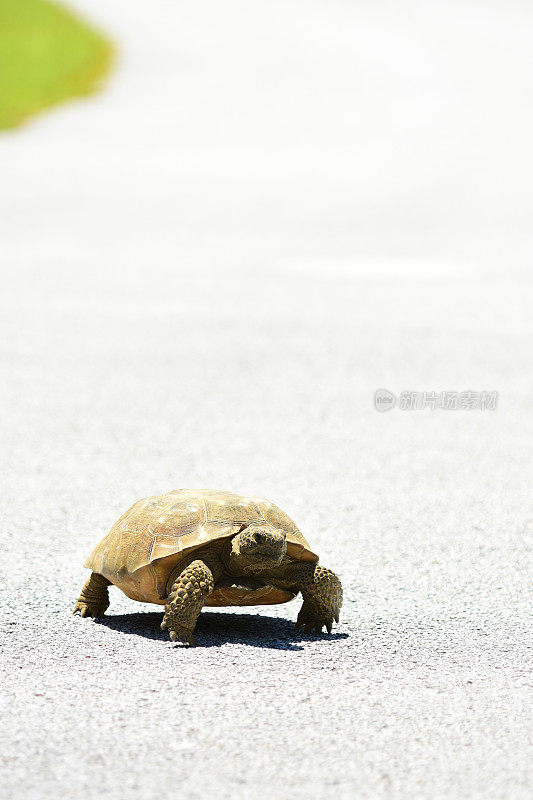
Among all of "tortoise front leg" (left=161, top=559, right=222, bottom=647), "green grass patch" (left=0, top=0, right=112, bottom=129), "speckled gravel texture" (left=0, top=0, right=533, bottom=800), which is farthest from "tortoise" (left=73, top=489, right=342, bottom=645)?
"green grass patch" (left=0, top=0, right=112, bottom=129)

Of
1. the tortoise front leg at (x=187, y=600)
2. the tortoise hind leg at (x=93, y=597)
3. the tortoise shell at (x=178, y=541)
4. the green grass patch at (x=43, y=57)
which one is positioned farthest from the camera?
the green grass patch at (x=43, y=57)

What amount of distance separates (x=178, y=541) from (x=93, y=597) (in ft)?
1.74

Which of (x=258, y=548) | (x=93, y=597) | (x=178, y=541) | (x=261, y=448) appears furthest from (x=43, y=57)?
(x=258, y=548)

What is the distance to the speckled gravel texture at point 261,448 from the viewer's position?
3062 mm

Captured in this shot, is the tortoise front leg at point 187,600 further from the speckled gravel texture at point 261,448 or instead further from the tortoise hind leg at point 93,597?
the tortoise hind leg at point 93,597

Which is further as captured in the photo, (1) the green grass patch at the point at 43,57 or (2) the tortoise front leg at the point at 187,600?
(1) the green grass patch at the point at 43,57

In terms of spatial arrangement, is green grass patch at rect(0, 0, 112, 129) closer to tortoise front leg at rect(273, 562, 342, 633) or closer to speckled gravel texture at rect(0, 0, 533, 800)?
speckled gravel texture at rect(0, 0, 533, 800)

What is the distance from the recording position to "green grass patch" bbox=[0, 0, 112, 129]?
66.7ft

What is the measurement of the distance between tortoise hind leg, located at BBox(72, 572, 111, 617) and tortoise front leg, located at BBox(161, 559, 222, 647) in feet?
1.39

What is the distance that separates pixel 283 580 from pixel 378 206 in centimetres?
1247

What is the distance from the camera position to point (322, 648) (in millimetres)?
3939

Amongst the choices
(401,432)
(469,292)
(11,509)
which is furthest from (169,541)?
(469,292)

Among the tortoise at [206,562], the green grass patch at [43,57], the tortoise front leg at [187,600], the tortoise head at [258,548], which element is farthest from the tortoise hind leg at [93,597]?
the green grass patch at [43,57]

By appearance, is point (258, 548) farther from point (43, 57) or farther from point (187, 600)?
point (43, 57)
